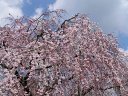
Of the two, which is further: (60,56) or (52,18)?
(52,18)

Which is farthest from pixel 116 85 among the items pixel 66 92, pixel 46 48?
pixel 46 48

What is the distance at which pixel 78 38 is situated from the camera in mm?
13242

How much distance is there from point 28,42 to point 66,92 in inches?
75.5

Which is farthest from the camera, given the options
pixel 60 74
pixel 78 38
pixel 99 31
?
pixel 99 31

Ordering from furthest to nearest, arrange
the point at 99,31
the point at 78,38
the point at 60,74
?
1. the point at 99,31
2. the point at 78,38
3. the point at 60,74

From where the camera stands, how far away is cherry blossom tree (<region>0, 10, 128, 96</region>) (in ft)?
40.3

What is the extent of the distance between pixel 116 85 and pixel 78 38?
1911mm

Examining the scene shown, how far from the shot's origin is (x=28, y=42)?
1345 centimetres

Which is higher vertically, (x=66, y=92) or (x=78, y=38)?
(x=78, y=38)

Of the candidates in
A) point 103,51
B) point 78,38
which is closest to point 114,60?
point 103,51

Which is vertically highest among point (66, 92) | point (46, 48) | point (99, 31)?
point (99, 31)

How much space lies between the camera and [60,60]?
40.4ft

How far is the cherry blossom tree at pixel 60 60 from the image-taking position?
1228 cm

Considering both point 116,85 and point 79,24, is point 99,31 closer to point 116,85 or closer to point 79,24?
point 79,24
